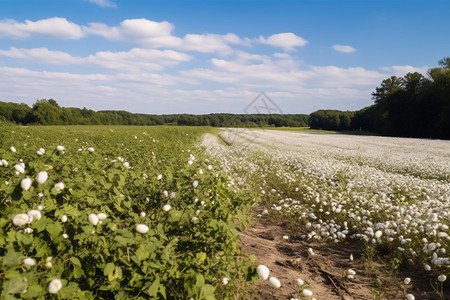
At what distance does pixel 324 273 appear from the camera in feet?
13.4

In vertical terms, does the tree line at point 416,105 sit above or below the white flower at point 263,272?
above

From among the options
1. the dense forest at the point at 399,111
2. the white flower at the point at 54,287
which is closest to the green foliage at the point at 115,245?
the white flower at the point at 54,287

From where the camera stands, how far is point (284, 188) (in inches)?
332

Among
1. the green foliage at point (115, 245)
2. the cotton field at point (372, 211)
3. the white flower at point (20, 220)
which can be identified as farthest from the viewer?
the cotton field at point (372, 211)

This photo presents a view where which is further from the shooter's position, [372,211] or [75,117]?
[75,117]

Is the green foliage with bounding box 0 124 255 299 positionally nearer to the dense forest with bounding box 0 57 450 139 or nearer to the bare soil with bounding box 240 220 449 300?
the bare soil with bounding box 240 220 449 300

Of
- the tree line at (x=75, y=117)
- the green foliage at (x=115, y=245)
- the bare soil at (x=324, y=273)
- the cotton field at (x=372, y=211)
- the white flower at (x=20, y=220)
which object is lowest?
the bare soil at (x=324, y=273)

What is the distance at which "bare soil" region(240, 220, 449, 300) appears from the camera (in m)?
3.51

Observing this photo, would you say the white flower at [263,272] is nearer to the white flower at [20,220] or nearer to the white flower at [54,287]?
the white flower at [54,287]

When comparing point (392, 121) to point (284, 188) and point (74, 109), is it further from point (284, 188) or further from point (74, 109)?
point (74, 109)

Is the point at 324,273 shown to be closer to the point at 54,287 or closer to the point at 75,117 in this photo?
the point at 54,287

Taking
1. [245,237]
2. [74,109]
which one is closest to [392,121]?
[245,237]

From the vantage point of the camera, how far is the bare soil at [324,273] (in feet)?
11.5

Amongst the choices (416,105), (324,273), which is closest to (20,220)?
(324,273)
